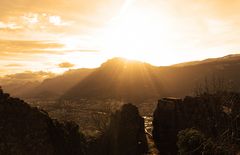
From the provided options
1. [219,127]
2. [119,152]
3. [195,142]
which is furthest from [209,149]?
[119,152]

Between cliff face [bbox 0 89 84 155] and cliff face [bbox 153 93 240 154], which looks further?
cliff face [bbox 153 93 240 154]

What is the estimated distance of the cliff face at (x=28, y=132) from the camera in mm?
70812

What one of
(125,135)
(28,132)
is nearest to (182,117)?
(125,135)

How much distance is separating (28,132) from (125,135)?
45535 mm

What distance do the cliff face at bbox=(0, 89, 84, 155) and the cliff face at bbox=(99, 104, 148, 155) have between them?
26.6 meters

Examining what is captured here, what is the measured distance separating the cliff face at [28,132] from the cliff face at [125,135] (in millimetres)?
26582

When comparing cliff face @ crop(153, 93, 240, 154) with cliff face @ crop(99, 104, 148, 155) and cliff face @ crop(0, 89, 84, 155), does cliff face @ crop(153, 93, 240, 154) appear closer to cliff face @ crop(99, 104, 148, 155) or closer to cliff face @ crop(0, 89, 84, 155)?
cliff face @ crop(99, 104, 148, 155)

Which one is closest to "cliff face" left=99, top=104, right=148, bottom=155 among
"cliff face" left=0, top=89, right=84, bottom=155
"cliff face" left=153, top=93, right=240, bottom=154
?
"cliff face" left=153, top=93, right=240, bottom=154

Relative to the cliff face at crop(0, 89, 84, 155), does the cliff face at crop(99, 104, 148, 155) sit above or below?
below

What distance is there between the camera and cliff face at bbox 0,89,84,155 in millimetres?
70812

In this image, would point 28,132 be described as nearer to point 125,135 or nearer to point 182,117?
point 125,135

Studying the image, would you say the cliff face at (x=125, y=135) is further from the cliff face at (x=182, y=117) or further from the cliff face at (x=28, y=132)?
the cliff face at (x=28, y=132)

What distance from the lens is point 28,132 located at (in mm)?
73875

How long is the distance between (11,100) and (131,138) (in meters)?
46.9
